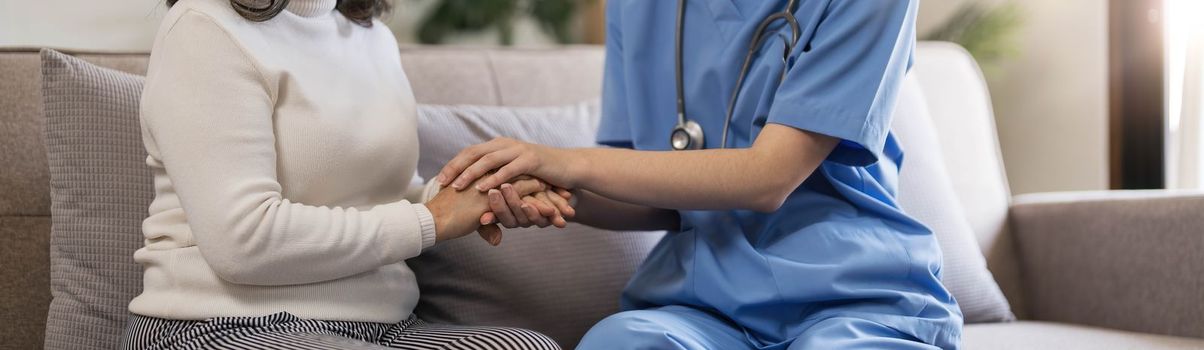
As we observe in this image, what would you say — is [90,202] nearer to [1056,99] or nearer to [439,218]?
[439,218]

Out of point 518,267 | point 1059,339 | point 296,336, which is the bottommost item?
point 1059,339

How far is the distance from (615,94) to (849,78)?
1.02 ft

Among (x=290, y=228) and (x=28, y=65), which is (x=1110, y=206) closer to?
(x=290, y=228)

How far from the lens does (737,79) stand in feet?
3.66

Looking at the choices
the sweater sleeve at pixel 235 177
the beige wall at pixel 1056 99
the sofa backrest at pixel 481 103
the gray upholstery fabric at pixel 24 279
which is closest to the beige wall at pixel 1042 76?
the beige wall at pixel 1056 99

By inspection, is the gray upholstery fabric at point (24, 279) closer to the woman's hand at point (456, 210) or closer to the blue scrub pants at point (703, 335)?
the woman's hand at point (456, 210)

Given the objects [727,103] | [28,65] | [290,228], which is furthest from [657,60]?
[28,65]

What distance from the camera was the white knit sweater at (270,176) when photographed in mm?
945

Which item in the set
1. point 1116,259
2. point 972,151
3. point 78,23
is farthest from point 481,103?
point 78,23

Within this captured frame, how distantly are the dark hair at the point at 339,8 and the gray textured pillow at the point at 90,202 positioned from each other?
17 centimetres

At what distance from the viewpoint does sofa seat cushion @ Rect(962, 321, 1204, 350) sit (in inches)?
51.9

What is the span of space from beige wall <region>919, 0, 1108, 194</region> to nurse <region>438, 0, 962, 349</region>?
64.5 inches

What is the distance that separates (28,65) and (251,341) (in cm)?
57

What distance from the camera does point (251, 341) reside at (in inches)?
37.3
